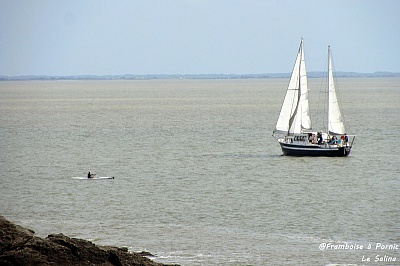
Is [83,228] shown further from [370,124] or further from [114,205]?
[370,124]

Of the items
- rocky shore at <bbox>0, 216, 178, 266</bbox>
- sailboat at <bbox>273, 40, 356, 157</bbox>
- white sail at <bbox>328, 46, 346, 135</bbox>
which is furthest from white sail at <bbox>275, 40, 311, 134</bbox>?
rocky shore at <bbox>0, 216, 178, 266</bbox>

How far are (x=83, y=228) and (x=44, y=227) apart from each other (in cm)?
161

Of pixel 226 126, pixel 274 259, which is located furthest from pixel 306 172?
pixel 226 126

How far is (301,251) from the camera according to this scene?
32344mm

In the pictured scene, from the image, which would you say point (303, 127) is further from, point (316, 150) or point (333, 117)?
point (316, 150)

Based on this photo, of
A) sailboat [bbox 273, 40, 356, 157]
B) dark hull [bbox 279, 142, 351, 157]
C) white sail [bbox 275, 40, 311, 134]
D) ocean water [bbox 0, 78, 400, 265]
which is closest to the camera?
ocean water [bbox 0, 78, 400, 265]

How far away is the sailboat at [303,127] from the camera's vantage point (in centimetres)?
6397

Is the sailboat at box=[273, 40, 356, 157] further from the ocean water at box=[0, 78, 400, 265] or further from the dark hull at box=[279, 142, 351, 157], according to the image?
the ocean water at box=[0, 78, 400, 265]

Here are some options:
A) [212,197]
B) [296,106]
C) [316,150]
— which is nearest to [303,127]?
[296,106]

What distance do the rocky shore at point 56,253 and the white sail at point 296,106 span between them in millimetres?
42164

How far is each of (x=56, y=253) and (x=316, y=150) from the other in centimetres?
4153

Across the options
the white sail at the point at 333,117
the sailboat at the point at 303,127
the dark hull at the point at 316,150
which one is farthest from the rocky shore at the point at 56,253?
the white sail at the point at 333,117

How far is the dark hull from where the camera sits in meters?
63.6

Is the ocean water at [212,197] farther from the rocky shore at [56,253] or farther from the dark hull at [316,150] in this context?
the rocky shore at [56,253]
